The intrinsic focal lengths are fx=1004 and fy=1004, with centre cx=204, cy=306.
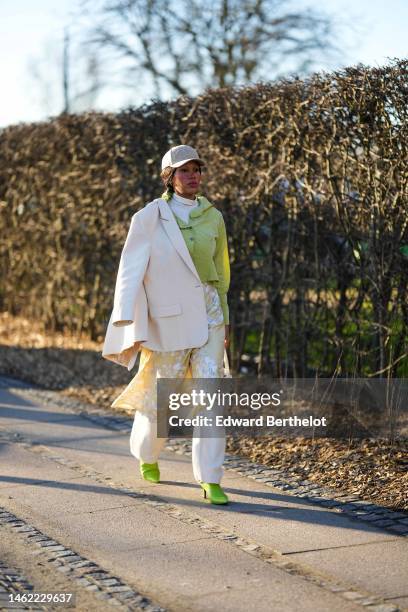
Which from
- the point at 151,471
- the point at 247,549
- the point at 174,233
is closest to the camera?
the point at 247,549

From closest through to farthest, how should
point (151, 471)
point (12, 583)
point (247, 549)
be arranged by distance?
point (12, 583)
point (247, 549)
point (151, 471)

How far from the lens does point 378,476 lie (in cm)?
588

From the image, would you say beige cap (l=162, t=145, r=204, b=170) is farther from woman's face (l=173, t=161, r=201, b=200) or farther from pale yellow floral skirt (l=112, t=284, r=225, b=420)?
pale yellow floral skirt (l=112, t=284, r=225, b=420)

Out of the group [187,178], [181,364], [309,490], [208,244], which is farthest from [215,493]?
[187,178]

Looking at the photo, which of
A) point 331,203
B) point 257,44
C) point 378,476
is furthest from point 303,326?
point 257,44

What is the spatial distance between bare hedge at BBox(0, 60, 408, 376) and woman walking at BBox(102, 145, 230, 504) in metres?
1.45

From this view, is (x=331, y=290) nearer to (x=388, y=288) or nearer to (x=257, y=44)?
(x=388, y=288)

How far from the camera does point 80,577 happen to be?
4262mm

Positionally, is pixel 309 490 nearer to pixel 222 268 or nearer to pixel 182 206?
pixel 222 268

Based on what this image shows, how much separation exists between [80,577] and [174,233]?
2.06m

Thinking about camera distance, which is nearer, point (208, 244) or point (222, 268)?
point (208, 244)

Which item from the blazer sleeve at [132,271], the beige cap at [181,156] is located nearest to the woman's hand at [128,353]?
the blazer sleeve at [132,271]

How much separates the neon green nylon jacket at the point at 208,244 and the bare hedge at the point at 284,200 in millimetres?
1338

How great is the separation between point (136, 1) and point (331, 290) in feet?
58.3
